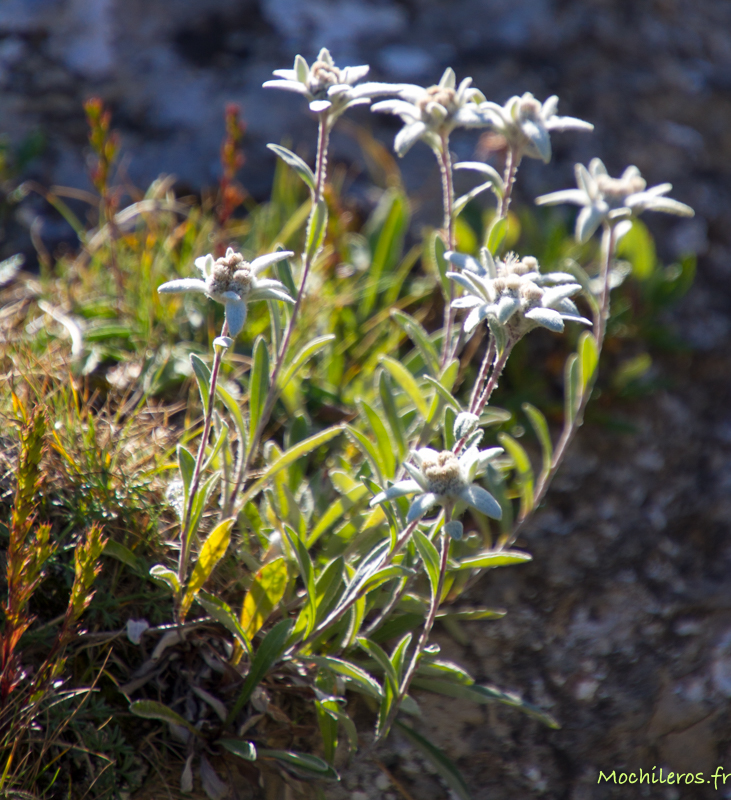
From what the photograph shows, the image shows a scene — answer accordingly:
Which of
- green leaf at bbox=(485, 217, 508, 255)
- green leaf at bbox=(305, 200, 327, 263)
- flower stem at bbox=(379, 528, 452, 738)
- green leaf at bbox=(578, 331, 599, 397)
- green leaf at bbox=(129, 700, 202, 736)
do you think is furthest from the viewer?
green leaf at bbox=(578, 331, 599, 397)

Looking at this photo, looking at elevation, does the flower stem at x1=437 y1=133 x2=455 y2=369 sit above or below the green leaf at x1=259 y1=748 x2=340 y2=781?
above

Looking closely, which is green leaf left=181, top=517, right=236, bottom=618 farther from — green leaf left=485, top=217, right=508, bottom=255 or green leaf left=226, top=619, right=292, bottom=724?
green leaf left=485, top=217, right=508, bottom=255

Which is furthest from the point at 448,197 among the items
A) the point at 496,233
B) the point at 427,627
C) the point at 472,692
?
the point at 472,692

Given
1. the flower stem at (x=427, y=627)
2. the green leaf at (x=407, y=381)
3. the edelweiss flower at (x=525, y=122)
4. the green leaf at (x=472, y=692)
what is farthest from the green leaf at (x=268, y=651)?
the edelweiss flower at (x=525, y=122)

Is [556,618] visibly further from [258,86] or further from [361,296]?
[258,86]

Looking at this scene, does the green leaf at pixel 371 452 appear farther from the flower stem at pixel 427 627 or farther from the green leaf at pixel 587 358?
the green leaf at pixel 587 358

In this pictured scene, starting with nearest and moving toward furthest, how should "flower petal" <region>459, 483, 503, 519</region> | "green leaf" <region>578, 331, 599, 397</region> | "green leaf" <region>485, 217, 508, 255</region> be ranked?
"flower petal" <region>459, 483, 503, 519</region> → "green leaf" <region>485, 217, 508, 255</region> → "green leaf" <region>578, 331, 599, 397</region>

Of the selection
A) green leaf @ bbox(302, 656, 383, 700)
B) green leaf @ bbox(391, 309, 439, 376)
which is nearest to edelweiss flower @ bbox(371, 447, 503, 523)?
green leaf @ bbox(302, 656, 383, 700)
